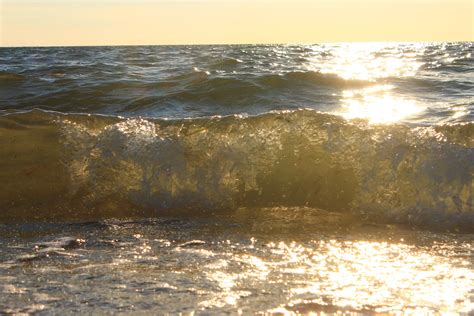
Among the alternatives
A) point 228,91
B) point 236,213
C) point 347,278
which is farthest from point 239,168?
point 228,91

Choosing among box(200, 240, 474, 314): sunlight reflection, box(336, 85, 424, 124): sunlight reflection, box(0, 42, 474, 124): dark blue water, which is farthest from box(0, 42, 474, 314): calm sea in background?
box(0, 42, 474, 124): dark blue water

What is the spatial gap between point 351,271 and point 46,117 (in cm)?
368

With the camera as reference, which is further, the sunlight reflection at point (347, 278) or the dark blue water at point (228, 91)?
the dark blue water at point (228, 91)

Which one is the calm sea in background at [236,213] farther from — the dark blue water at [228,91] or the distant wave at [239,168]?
the dark blue water at [228,91]

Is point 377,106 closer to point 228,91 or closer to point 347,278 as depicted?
point 228,91

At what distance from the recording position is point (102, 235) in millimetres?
3711

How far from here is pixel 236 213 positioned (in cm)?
443

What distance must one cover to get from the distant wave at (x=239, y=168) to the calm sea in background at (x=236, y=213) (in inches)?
0.4

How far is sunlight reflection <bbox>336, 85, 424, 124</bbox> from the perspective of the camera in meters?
8.02

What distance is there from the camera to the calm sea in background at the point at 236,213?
2.55 meters

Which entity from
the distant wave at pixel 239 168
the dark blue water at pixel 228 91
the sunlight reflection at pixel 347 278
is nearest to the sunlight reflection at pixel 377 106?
the dark blue water at pixel 228 91

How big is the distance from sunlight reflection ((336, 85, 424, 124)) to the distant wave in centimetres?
261

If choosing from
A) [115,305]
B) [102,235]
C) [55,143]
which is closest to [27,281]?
[115,305]

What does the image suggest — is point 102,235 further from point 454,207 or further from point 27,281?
point 454,207
